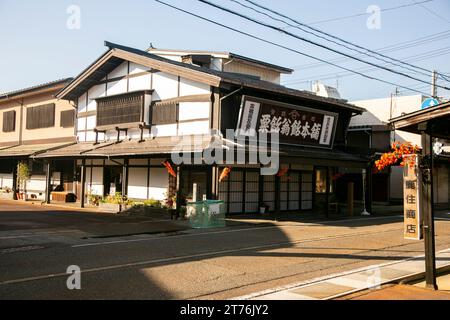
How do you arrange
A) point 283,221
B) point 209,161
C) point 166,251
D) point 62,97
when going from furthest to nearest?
point 62,97
point 283,221
point 209,161
point 166,251

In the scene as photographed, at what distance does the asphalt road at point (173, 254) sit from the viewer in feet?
24.4

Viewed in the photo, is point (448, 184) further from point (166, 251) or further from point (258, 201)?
point (166, 251)

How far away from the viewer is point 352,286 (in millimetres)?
7781

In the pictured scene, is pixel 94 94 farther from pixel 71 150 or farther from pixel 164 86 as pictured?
pixel 164 86

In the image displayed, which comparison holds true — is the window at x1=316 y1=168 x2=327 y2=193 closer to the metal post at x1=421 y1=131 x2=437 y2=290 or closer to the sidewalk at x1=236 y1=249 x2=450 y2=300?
the sidewalk at x1=236 y1=249 x2=450 y2=300

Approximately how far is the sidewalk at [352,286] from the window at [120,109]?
1518cm

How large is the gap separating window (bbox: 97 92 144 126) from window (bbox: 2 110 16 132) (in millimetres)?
11816

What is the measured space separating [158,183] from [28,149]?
1209 centimetres

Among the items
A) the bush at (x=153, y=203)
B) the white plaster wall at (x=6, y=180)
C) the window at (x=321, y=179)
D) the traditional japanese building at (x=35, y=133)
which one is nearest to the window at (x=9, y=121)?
the traditional japanese building at (x=35, y=133)

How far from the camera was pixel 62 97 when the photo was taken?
26094 millimetres
